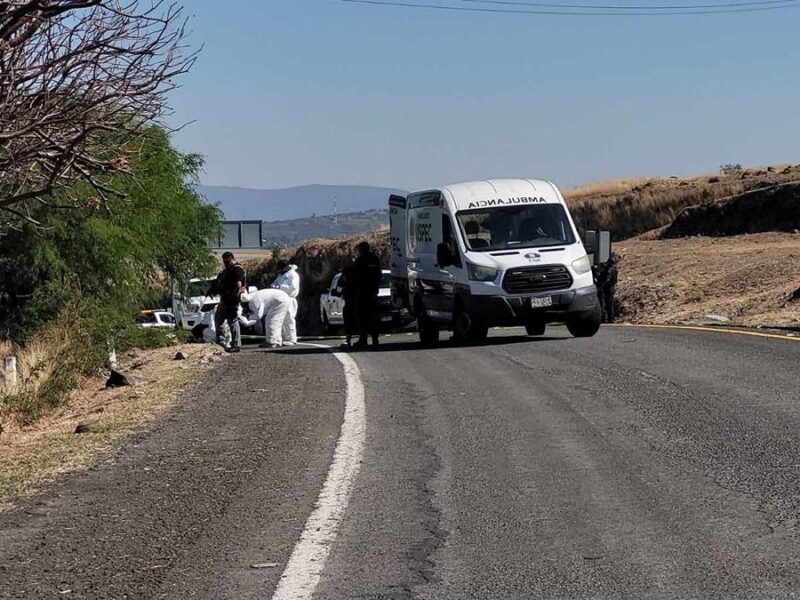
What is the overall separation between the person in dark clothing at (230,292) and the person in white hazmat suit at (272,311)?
1016 millimetres

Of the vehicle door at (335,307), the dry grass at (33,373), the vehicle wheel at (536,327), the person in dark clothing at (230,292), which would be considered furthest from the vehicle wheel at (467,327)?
the vehicle door at (335,307)

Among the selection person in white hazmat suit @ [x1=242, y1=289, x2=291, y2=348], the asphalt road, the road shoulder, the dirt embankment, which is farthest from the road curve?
the dirt embankment

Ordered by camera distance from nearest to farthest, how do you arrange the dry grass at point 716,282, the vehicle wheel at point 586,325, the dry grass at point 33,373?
the dry grass at point 33,373, the vehicle wheel at point 586,325, the dry grass at point 716,282

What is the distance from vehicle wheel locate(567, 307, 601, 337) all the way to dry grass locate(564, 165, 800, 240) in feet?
122

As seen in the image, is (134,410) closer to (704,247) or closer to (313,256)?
(704,247)

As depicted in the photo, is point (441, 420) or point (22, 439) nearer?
point (441, 420)

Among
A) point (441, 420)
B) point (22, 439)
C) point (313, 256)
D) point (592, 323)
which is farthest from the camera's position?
point (313, 256)

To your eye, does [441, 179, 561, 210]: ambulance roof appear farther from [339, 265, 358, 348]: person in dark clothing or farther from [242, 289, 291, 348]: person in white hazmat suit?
[242, 289, 291, 348]: person in white hazmat suit

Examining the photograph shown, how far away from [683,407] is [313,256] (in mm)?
58202

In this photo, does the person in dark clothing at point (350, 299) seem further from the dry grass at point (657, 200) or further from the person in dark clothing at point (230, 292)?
the dry grass at point (657, 200)

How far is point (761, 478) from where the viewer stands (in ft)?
27.2

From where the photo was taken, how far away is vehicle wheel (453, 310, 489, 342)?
2017 centimetres

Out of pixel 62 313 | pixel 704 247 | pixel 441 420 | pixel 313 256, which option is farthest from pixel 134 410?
pixel 313 256

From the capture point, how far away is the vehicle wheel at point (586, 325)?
20.6m
